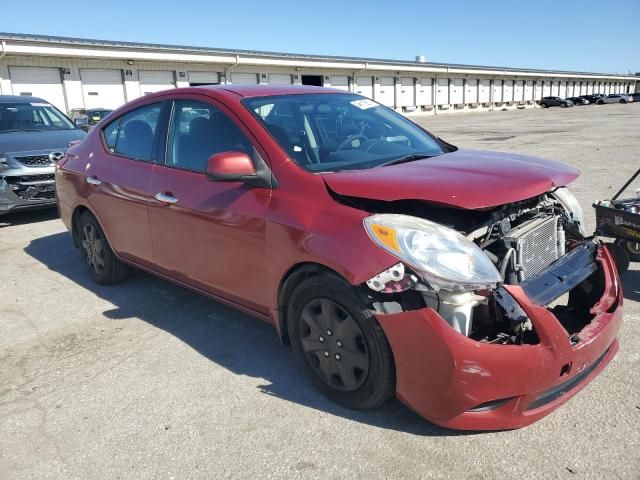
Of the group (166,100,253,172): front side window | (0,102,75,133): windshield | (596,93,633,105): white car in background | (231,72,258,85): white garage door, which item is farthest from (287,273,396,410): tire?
(596,93,633,105): white car in background

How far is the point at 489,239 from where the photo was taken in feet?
8.23

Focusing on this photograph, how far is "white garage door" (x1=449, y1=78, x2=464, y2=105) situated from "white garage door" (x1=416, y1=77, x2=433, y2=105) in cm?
411

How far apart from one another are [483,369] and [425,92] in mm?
50292

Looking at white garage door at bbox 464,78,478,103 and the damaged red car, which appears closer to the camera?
the damaged red car

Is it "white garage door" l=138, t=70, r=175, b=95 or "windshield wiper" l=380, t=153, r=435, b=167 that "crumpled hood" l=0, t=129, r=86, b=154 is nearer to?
"windshield wiper" l=380, t=153, r=435, b=167

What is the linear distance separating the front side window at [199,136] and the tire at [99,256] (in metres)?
1.38

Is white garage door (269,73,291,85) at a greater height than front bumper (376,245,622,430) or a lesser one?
greater

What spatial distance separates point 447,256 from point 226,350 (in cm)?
181

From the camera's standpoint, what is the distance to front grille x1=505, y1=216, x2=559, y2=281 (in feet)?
8.15

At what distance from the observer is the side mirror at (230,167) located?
111 inches

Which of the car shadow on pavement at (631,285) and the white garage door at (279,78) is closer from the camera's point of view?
the car shadow on pavement at (631,285)

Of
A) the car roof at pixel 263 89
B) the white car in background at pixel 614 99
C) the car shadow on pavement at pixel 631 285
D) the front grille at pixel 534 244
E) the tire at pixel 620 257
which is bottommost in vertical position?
the white car in background at pixel 614 99

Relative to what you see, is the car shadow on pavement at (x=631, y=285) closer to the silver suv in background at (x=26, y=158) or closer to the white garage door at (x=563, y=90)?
the silver suv in background at (x=26, y=158)

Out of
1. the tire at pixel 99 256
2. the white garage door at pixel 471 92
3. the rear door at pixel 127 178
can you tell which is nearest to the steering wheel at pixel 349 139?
the rear door at pixel 127 178
